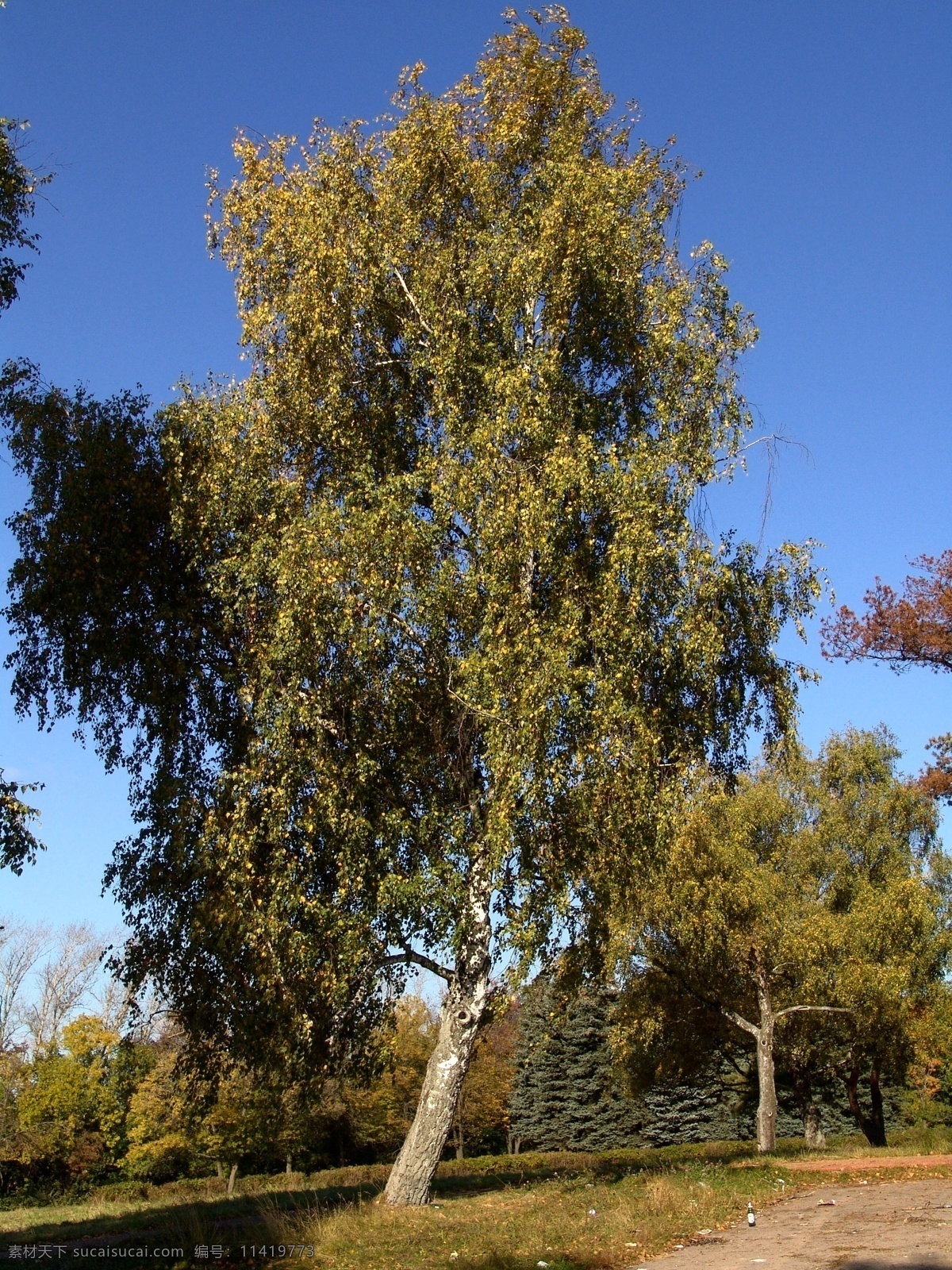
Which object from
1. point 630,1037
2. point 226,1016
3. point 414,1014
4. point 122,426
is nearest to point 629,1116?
point 414,1014

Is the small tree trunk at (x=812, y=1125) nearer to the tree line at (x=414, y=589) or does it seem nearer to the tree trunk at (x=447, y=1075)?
the tree line at (x=414, y=589)

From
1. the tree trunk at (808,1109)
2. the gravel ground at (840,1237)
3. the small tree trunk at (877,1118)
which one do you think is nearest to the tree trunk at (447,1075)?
the gravel ground at (840,1237)

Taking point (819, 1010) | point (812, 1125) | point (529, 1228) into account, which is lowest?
point (812, 1125)

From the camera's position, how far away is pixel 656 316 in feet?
52.3

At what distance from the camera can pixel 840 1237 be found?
1035cm

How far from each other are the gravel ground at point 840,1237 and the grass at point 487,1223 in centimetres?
54

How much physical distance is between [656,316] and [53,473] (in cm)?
943

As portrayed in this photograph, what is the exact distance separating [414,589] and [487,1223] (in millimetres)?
7683

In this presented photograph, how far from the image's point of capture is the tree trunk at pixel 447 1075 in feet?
43.9

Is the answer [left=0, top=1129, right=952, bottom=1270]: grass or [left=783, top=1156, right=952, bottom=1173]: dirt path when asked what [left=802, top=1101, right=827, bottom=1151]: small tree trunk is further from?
[left=0, top=1129, right=952, bottom=1270]: grass

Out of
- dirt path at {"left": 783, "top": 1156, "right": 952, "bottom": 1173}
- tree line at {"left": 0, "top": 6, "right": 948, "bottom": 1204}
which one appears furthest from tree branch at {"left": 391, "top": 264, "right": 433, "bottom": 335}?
dirt path at {"left": 783, "top": 1156, "right": 952, "bottom": 1173}

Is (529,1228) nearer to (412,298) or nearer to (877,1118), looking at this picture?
(412,298)

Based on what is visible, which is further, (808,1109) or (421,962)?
(808,1109)

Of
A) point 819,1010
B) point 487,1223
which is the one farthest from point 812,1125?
point 487,1223
